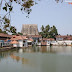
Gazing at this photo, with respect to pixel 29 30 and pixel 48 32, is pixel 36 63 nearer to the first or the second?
pixel 48 32

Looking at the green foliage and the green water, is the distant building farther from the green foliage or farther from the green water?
the green water

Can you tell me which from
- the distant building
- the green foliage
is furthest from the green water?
the distant building

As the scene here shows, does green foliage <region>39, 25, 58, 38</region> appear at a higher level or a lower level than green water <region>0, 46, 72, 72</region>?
higher

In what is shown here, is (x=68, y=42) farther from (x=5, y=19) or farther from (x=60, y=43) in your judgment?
(x=5, y=19)

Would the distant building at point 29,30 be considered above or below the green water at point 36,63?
above

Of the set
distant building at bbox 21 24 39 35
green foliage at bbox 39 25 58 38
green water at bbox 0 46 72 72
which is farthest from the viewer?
distant building at bbox 21 24 39 35

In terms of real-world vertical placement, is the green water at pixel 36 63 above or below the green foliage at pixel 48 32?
below

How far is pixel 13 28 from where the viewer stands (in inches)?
90.7

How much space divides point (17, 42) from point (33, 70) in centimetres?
2968

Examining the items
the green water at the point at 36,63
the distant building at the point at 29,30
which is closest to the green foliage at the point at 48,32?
the distant building at the point at 29,30

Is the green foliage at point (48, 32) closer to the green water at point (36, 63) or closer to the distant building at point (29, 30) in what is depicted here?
the distant building at point (29, 30)

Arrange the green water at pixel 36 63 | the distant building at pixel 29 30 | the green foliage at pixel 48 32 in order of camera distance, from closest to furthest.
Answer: the green water at pixel 36 63 → the green foliage at pixel 48 32 → the distant building at pixel 29 30

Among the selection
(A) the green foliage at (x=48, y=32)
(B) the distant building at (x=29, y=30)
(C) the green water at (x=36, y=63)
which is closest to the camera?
(C) the green water at (x=36, y=63)

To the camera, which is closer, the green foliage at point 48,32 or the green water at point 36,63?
the green water at point 36,63
